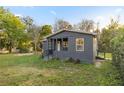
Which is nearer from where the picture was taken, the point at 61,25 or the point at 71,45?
the point at 61,25

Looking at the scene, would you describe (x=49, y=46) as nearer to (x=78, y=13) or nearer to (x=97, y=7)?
(x=78, y=13)

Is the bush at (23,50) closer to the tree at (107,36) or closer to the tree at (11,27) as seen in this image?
the tree at (11,27)

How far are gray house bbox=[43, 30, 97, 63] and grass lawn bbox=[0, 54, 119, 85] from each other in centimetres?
16

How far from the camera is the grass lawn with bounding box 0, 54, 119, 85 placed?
183 inches

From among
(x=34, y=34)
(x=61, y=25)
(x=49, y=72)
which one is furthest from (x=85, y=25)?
(x=49, y=72)

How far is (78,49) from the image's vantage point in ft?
16.9

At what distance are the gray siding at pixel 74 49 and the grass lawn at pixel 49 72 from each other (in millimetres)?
145

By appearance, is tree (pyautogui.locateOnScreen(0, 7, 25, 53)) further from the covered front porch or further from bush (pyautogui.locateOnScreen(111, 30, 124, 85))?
bush (pyautogui.locateOnScreen(111, 30, 124, 85))

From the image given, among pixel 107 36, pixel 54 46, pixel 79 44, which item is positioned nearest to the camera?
pixel 107 36

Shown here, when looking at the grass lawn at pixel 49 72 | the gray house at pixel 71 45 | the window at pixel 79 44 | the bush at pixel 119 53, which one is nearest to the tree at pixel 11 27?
the grass lawn at pixel 49 72

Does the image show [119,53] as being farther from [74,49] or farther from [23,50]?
[23,50]

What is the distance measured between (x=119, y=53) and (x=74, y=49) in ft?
3.10

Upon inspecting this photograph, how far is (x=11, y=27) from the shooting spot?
4816mm
